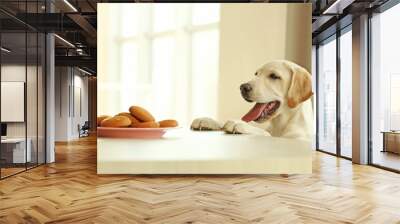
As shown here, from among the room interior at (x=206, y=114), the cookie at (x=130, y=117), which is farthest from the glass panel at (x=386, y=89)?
the cookie at (x=130, y=117)

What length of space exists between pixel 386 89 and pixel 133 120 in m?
4.41

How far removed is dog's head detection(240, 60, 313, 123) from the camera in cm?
552

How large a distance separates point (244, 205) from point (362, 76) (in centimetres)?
440

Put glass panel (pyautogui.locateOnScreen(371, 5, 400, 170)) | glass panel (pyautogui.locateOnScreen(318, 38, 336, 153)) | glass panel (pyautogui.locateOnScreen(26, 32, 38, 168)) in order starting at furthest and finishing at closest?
glass panel (pyautogui.locateOnScreen(318, 38, 336, 153))
glass panel (pyautogui.locateOnScreen(26, 32, 38, 168))
glass panel (pyautogui.locateOnScreen(371, 5, 400, 170))

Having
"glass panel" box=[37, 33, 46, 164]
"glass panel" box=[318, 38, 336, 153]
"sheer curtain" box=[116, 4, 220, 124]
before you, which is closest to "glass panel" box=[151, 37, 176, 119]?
"sheer curtain" box=[116, 4, 220, 124]

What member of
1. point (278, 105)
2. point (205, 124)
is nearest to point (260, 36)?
point (278, 105)

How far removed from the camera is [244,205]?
395cm

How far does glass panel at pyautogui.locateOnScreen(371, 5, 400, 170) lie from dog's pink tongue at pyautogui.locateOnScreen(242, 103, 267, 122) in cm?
252

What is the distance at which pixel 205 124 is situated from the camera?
5.66m

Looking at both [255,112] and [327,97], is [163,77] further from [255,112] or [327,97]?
[327,97]

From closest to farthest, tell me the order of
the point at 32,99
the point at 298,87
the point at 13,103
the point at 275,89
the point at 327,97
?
1. the point at 275,89
2. the point at 298,87
3. the point at 13,103
4. the point at 32,99
5. the point at 327,97

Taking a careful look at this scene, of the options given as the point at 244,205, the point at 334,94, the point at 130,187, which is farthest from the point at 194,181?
the point at 334,94

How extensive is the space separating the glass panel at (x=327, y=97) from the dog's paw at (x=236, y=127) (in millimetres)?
3922

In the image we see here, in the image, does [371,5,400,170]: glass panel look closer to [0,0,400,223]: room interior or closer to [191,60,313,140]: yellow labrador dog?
[0,0,400,223]: room interior
